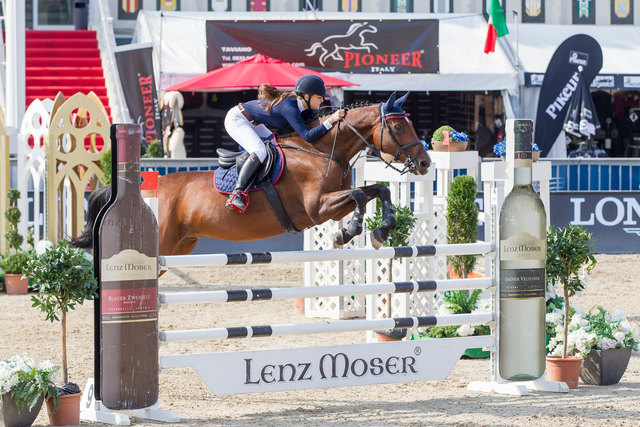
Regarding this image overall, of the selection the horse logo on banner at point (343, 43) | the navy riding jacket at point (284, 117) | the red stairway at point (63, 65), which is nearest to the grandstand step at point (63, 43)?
the red stairway at point (63, 65)

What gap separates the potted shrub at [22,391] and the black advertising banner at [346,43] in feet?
42.3

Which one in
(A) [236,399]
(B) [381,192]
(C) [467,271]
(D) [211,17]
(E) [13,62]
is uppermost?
(D) [211,17]

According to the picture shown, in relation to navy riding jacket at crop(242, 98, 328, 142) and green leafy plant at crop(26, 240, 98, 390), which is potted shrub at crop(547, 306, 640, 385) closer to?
navy riding jacket at crop(242, 98, 328, 142)

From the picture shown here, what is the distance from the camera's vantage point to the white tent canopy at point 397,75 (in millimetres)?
18219

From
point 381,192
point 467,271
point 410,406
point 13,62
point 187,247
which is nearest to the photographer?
point 410,406

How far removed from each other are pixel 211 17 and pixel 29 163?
7.98 m

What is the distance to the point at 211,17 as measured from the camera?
19.8 metres

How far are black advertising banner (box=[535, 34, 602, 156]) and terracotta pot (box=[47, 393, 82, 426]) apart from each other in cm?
1251

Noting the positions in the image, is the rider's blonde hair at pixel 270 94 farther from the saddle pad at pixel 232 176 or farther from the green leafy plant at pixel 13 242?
the green leafy plant at pixel 13 242

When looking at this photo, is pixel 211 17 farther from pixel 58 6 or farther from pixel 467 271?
pixel 467 271

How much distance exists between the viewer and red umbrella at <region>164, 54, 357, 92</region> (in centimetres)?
1510

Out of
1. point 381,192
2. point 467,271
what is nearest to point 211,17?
point 467,271

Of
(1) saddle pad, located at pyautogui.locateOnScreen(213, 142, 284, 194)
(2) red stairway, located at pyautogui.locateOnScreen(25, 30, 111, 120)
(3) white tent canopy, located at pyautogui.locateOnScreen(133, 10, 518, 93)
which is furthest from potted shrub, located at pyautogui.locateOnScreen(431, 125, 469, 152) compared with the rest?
(2) red stairway, located at pyautogui.locateOnScreen(25, 30, 111, 120)

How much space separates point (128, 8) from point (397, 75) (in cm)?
530
